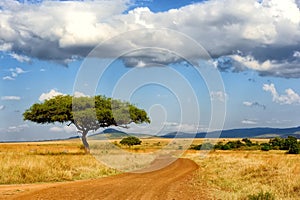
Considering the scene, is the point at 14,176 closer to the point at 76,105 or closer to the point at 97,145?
the point at 76,105

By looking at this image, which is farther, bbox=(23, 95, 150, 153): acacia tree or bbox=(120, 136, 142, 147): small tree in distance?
bbox=(120, 136, 142, 147): small tree in distance

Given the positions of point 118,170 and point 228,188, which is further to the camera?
point 118,170

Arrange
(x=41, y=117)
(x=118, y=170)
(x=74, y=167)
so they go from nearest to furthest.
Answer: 1. (x=74, y=167)
2. (x=118, y=170)
3. (x=41, y=117)

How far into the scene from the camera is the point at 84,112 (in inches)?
2010

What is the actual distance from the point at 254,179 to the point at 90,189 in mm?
9185

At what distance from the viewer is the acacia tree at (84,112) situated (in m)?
51.8

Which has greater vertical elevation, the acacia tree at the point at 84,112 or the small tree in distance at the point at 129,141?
the acacia tree at the point at 84,112

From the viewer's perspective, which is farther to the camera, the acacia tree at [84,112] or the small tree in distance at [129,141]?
the small tree in distance at [129,141]

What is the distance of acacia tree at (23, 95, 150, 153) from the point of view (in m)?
51.8

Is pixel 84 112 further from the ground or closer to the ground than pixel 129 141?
further from the ground

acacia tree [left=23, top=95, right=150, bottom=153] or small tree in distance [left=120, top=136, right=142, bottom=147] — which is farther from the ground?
acacia tree [left=23, top=95, right=150, bottom=153]

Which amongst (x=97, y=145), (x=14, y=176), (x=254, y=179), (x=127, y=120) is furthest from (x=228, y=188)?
(x=97, y=145)

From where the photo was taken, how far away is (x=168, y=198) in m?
15.3

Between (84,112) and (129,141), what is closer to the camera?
(84,112)
